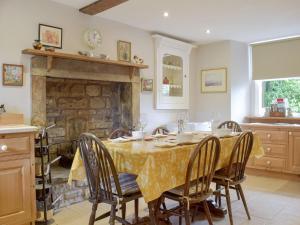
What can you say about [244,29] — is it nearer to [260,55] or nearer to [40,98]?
[260,55]

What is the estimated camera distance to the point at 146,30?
429 centimetres

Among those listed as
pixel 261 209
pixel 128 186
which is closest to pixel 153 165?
pixel 128 186

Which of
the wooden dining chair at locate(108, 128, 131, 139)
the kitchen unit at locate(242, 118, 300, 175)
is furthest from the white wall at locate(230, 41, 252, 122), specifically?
the wooden dining chair at locate(108, 128, 131, 139)

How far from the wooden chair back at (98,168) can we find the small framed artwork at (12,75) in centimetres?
130

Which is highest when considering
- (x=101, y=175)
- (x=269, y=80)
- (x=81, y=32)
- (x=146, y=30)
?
(x=146, y=30)

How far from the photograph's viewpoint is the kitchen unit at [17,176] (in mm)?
2277

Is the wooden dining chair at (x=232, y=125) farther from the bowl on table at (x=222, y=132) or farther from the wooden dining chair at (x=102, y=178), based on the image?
the wooden dining chair at (x=102, y=178)

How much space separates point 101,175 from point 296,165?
10.9 feet

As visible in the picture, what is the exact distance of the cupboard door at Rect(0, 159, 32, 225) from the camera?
7.50ft

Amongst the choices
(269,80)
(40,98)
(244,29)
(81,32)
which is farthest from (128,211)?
(269,80)

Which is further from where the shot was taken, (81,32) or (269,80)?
(269,80)

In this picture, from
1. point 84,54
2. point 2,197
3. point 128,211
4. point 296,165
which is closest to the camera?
point 2,197

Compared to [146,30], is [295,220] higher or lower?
lower

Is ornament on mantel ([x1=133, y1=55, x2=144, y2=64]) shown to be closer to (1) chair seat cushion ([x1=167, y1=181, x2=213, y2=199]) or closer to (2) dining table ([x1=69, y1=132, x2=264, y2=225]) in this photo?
(2) dining table ([x1=69, y1=132, x2=264, y2=225])
